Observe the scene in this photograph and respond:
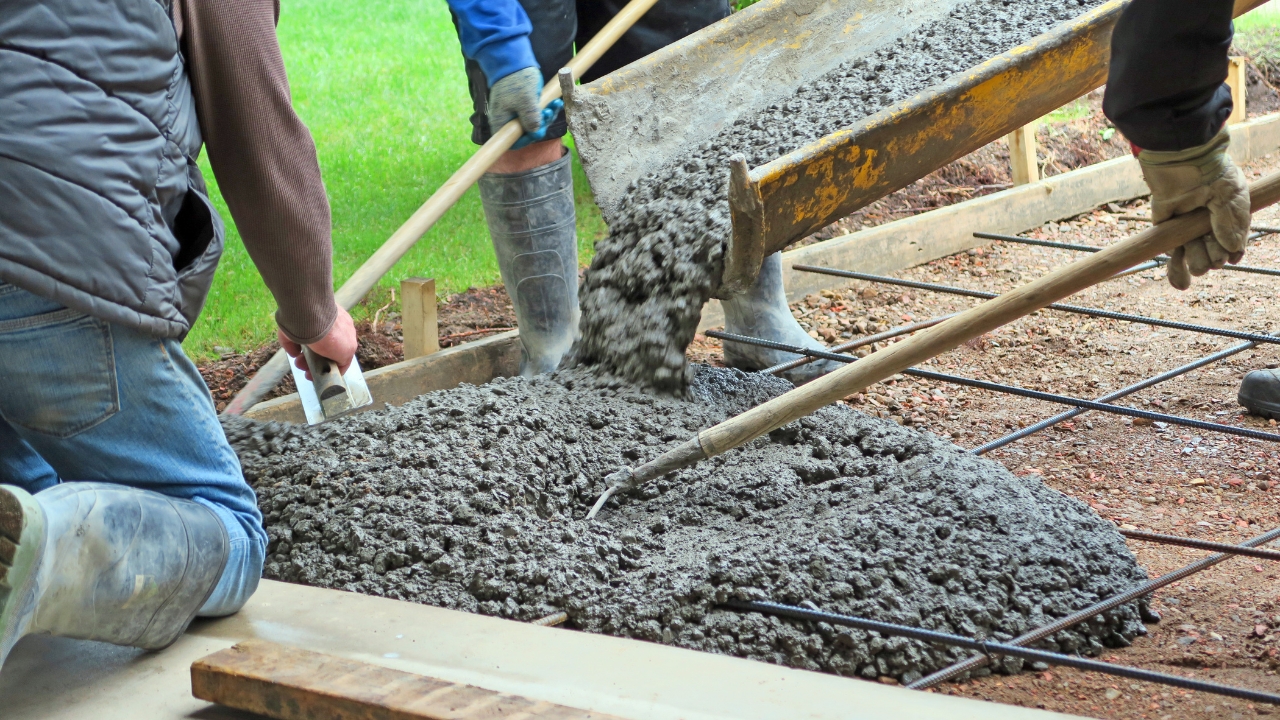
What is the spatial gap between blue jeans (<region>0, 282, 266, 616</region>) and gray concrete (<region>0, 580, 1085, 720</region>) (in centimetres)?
13

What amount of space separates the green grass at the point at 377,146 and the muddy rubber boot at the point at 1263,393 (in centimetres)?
245

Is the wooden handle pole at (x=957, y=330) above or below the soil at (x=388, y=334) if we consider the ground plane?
above

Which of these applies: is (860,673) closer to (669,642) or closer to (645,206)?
(669,642)

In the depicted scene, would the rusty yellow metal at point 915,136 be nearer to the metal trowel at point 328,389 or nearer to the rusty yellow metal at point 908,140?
the rusty yellow metal at point 908,140

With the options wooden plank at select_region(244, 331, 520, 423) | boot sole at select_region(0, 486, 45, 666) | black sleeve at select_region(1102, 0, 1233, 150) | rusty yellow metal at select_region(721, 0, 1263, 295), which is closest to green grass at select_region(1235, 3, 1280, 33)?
rusty yellow metal at select_region(721, 0, 1263, 295)

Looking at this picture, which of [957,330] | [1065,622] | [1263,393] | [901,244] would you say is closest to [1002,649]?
[1065,622]

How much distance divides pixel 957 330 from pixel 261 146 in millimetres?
1263

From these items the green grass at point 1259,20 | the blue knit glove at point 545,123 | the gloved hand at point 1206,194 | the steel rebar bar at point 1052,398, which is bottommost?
the steel rebar bar at point 1052,398

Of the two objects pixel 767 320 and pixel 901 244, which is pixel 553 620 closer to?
pixel 767 320

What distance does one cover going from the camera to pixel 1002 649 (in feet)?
5.79

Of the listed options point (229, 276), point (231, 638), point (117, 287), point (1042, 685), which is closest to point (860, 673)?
point (1042, 685)

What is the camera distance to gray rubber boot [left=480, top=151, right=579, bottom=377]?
3.24 m

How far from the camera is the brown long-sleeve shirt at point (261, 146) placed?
1.69 m

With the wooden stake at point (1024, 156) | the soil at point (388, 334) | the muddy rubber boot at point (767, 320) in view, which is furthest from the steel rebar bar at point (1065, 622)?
the wooden stake at point (1024, 156)
